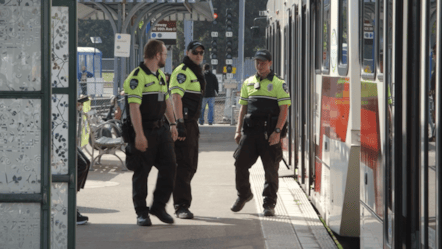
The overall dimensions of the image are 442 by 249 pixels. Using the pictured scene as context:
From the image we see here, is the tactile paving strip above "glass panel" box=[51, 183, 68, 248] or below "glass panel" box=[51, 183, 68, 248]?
below

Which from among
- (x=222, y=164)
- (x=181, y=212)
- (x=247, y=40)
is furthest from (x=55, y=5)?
(x=247, y=40)

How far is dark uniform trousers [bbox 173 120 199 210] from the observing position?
26.2ft

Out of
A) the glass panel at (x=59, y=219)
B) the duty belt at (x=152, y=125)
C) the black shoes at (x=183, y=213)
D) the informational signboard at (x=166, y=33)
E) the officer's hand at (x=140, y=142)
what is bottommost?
the black shoes at (x=183, y=213)

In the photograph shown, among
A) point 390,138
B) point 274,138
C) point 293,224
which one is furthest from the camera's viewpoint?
point 274,138

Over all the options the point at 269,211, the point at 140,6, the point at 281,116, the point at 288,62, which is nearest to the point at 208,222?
the point at 269,211

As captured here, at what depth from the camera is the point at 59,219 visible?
16.8ft

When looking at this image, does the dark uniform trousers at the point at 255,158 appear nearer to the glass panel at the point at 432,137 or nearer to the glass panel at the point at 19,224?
the glass panel at the point at 19,224

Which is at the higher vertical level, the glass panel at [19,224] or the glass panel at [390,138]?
the glass panel at [390,138]

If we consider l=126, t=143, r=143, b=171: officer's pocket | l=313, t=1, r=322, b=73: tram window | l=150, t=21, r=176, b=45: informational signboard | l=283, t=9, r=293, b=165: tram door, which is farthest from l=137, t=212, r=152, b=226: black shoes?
l=150, t=21, r=176, b=45: informational signboard

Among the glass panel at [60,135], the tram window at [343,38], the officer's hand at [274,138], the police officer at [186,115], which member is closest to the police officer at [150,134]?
the police officer at [186,115]

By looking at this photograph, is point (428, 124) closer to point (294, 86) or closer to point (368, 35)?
point (368, 35)

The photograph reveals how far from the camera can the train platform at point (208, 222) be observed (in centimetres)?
680

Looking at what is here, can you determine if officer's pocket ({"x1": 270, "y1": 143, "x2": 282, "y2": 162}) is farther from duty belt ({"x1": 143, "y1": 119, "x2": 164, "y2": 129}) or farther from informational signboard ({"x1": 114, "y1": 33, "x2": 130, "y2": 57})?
informational signboard ({"x1": 114, "y1": 33, "x2": 130, "y2": 57})

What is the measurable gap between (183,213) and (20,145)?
363cm
